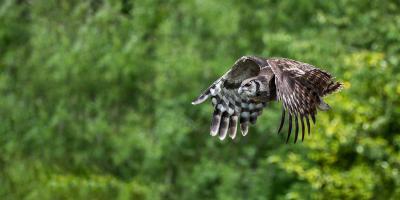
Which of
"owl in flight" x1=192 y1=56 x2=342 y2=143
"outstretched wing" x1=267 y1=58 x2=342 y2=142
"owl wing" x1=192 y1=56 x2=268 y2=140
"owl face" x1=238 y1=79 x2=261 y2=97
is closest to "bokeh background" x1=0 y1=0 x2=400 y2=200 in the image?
"owl wing" x1=192 y1=56 x2=268 y2=140

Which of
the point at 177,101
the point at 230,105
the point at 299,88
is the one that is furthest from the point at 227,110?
the point at 177,101

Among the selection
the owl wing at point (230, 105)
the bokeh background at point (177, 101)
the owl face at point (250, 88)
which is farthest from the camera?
the bokeh background at point (177, 101)

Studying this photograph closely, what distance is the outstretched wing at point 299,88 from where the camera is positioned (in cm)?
882

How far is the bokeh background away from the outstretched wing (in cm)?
343

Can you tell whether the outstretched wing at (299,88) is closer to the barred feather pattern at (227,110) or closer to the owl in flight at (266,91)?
the owl in flight at (266,91)

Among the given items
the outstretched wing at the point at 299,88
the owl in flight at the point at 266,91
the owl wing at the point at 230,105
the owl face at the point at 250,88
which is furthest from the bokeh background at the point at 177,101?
the outstretched wing at the point at 299,88

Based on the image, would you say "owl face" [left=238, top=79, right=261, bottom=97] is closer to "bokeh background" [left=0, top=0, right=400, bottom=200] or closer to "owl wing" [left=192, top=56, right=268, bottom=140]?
"owl wing" [left=192, top=56, right=268, bottom=140]

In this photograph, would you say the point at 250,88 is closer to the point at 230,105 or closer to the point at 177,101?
the point at 230,105

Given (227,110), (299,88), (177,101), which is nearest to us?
(299,88)

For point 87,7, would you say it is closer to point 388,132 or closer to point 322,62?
point 322,62

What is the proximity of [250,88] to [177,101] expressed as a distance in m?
7.18

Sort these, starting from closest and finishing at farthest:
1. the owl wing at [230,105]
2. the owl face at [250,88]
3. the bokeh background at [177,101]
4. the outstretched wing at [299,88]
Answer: the outstretched wing at [299,88] → the owl face at [250,88] → the owl wing at [230,105] → the bokeh background at [177,101]

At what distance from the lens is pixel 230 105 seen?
401 inches

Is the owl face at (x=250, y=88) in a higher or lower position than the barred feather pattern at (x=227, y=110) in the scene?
higher
